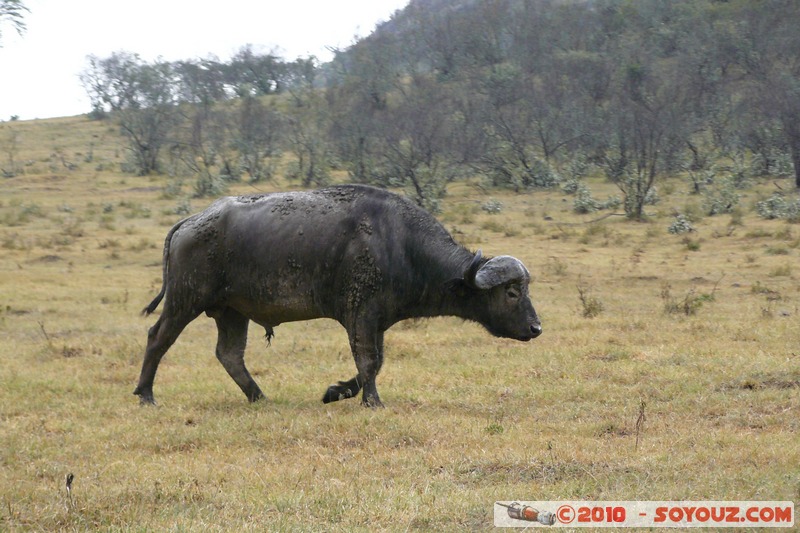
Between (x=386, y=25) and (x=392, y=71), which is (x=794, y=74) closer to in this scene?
(x=392, y=71)

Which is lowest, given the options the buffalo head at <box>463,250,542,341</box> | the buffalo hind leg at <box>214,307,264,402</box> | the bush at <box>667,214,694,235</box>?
the bush at <box>667,214,694,235</box>

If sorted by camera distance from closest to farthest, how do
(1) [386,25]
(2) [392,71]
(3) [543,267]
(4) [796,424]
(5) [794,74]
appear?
(4) [796,424]
(3) [543,267]
(5) [794,74]
(2) [392,71]
(1) [386,25]

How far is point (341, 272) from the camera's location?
7996 mm

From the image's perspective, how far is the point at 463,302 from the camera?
825 cm

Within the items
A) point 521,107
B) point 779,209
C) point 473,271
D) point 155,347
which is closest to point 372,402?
point 473,271

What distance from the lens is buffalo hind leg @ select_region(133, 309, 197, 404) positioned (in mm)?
8453

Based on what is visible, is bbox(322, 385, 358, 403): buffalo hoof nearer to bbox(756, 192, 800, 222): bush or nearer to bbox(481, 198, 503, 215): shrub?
bbox(756, 192, 800, 222): bush

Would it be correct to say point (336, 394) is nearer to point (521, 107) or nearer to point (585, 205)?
point (585, 205)

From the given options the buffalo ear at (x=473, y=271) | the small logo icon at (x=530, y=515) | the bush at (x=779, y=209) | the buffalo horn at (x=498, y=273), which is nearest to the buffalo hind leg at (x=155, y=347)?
the buffalo ear at (x=473, y=271)

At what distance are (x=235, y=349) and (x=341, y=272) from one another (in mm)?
1429

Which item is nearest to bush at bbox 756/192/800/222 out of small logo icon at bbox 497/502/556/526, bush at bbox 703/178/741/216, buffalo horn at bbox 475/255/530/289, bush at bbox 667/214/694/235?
bush at bbox 703/178/741/216

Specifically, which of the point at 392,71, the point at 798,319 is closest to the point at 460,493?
the point at 798,319

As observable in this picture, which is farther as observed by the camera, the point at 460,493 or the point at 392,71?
the point at 392,71

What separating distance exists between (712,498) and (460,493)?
1340mm
